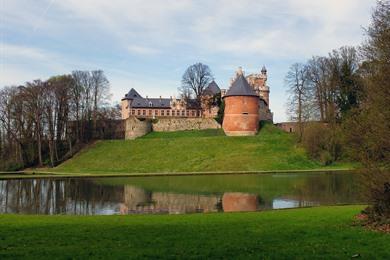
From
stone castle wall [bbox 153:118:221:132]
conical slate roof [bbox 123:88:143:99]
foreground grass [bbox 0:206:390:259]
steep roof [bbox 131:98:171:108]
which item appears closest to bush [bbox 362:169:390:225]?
foreground grass [bbox 0:206:390:259]

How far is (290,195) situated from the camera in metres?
20.9

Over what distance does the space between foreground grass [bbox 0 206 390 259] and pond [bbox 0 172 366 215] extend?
14.3 ft

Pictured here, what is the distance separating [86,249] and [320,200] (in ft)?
43.6

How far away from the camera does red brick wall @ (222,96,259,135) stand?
2147 inches

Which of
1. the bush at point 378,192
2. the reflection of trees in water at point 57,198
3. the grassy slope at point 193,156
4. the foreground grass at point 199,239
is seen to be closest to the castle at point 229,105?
the grassy slope at point 193,156

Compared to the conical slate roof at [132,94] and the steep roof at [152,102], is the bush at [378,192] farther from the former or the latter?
the conical slate roof at [132,94]

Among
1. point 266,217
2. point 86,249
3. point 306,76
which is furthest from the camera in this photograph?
point 306,76

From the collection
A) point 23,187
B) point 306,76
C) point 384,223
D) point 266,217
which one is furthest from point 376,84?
point 306,76

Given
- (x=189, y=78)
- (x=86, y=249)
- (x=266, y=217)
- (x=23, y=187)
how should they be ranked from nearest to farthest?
1. (x=86, y=249)
2. (x=266, y=217)
3. (x=23, y=187)
4. (x=189, y=78)

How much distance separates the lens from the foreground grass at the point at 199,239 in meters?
7.62

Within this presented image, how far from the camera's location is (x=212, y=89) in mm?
71688

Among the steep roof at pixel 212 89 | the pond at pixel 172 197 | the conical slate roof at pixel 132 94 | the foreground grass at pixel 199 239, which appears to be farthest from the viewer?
the conical slate roof at pixel 132 94

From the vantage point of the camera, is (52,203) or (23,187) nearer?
(52,203)

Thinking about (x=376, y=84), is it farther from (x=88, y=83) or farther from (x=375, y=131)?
(x=88, y=83)
